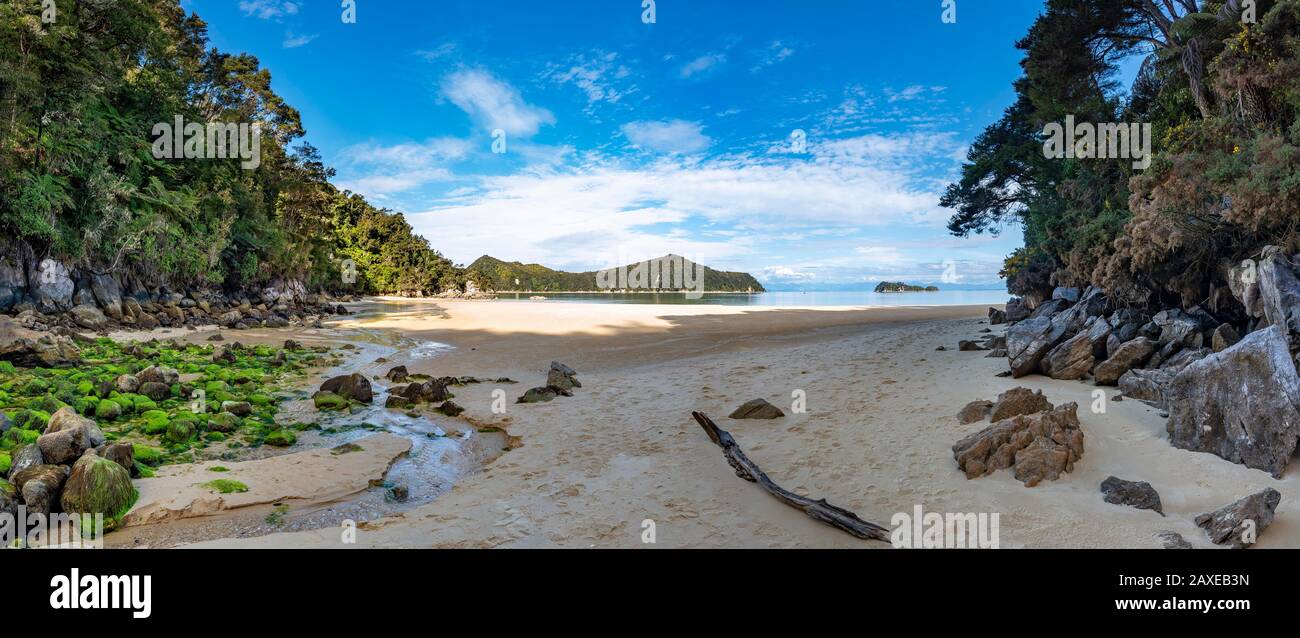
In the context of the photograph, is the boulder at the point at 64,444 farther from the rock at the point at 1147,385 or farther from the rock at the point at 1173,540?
the rock at the point at 1147,385

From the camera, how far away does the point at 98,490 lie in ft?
16.9

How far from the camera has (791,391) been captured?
37.0ft

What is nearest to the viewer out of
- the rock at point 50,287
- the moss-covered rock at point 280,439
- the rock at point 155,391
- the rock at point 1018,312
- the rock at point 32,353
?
the moss-covered rock at point 280,439

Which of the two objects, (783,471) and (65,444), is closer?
(65,444)

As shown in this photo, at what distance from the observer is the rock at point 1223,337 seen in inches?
339

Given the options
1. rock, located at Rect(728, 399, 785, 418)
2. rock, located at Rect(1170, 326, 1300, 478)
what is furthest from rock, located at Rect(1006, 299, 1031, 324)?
rock, located at Rect(728, 399, 785, 418)

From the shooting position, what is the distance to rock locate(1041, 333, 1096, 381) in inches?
381

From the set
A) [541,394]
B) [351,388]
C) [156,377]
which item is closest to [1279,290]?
[541,394]

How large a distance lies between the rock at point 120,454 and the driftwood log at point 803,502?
726 cm

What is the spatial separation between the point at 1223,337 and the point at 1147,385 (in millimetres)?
2453

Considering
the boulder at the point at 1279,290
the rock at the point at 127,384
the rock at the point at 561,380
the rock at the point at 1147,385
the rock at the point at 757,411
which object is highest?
the boulder at the point at 1279,290

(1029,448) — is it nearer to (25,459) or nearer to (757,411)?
(757,411)

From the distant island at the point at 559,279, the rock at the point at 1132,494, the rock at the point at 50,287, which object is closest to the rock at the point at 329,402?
the rock at the point at 1132,494
